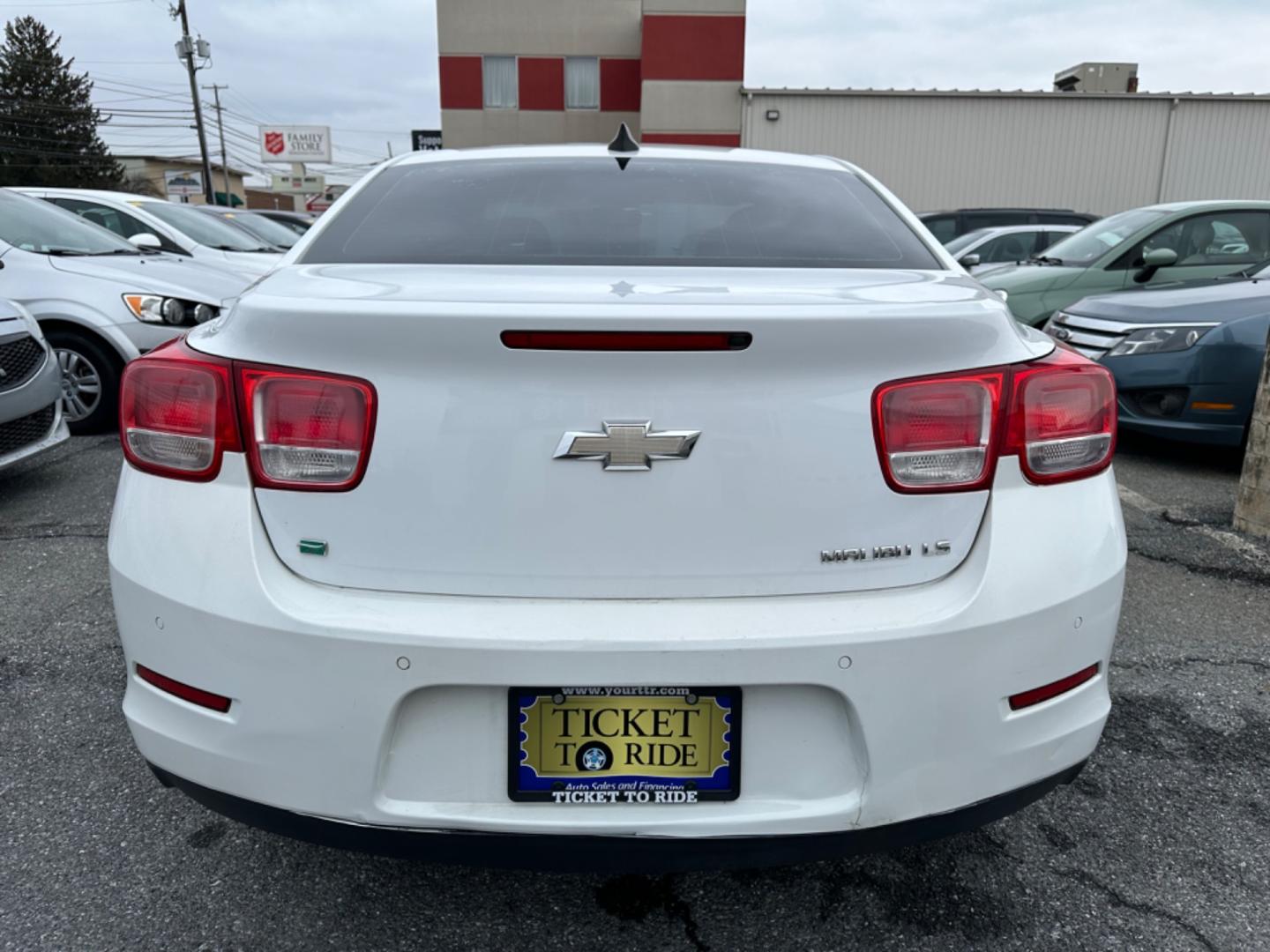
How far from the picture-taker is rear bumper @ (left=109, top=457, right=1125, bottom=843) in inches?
57.7

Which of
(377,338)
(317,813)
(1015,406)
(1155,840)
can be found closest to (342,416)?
(377,338)

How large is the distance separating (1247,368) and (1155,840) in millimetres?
3657

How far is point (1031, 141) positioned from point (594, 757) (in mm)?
24214

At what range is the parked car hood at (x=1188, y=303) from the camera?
507 cm

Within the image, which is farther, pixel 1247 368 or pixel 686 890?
pixel 1247 368

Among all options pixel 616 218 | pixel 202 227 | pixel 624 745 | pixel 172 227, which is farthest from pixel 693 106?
pixel 624 745

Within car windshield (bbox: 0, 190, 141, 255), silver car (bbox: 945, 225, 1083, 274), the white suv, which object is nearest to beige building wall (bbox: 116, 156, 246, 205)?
the white suv

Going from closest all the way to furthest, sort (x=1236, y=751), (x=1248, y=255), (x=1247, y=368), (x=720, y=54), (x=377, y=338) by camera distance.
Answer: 1. (x=377, y=338)
2. (x=1236, y=751)
3. (x=1247, y=368)
4. (x=1248, y=255)
5. (x=720, y=54)

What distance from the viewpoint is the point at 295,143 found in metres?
50.4

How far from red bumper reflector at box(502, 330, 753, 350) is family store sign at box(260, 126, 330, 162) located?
52710 millimetres

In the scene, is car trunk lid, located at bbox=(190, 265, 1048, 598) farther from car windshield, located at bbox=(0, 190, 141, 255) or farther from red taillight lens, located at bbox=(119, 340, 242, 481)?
car windshield, located at bbox=(0, 190, 141, 255)

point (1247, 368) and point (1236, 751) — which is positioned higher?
point (1247, 368)

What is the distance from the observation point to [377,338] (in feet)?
4.87

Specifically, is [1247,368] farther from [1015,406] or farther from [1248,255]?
[1015,406]
